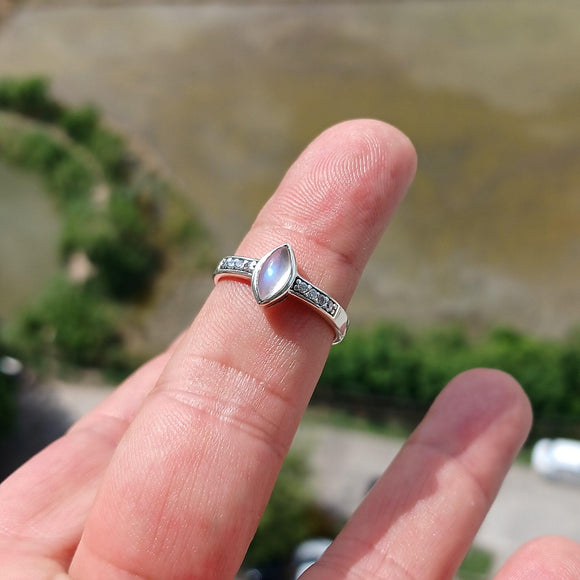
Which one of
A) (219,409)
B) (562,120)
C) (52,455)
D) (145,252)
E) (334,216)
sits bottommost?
(52,455)

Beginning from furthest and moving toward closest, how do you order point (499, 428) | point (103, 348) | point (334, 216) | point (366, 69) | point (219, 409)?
point (366, 69) → point (103, 348) → point (499, 428) → point (334, 216) → point (219, 409)

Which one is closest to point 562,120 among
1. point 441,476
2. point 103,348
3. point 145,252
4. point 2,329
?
point 145,252

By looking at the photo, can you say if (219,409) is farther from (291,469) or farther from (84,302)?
(84,302)

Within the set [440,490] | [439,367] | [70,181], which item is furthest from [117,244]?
[440,490]

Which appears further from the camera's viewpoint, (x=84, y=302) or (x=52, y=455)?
(x=84, y=302)

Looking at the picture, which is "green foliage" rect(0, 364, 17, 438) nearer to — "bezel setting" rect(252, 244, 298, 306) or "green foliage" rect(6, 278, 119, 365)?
"green foliage" rect(6, 278, 119, 365)
